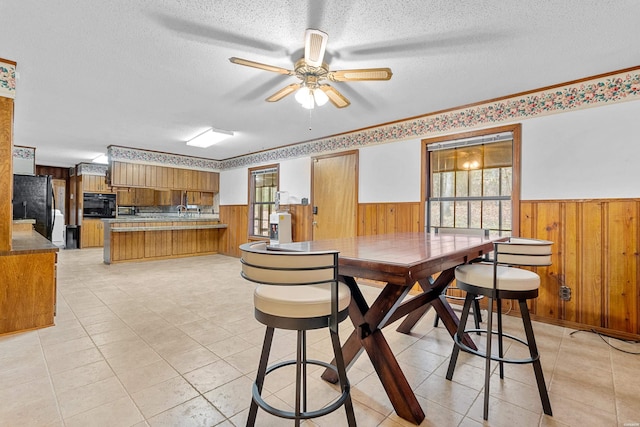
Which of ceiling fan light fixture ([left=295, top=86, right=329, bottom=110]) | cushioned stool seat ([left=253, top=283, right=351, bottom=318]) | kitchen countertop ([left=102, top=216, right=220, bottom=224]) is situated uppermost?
ceiling fan light fixture ([left=295, top=86, right=329, bottom=110])

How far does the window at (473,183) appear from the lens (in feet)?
11.5

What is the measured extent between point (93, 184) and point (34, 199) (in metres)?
3.27

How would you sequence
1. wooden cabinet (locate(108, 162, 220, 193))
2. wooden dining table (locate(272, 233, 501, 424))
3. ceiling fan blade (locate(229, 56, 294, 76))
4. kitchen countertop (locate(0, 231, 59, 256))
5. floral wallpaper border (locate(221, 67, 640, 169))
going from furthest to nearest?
wooden cabinet (locate(108, 162, 220, 193))
floral wallpaper border (locate(221, 67, 640, 169))
kitchen countertop (locate(0, 231, 59, 256))
ceiling fan blade (locate(229, 56, 294, 76))
wooden dining table (locate(272, 233, 501, 424))

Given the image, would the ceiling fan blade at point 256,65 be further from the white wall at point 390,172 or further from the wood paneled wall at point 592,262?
the wood paneled wall at point 592,262

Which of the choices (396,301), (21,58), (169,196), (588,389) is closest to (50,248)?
(21,58)

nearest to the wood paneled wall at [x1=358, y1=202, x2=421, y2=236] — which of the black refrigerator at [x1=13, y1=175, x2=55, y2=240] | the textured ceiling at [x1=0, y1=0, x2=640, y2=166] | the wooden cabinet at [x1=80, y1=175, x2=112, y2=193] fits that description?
the textured ceiling at [x1=0, y1=0, x2=640, y2=166]

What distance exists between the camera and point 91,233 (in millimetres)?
8188

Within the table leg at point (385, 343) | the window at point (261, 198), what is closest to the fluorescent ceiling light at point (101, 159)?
the window at point (261, 198)

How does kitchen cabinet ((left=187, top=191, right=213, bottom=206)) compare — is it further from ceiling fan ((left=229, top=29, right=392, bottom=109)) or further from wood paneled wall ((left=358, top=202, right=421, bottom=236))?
ceiling fan ((left=229, top=29, right=392, bottom=109))

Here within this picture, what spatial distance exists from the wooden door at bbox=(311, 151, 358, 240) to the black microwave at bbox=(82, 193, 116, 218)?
6140mm

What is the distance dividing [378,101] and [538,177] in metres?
1.90

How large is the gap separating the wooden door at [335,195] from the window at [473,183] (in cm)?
123

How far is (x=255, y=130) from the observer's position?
4930 mm

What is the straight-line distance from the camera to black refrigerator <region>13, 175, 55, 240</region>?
4.98m
